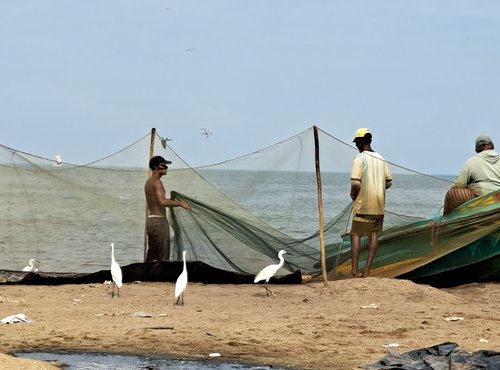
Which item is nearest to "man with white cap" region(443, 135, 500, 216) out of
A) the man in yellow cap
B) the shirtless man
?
the man in yellow cap

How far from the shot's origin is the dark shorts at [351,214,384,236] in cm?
1073

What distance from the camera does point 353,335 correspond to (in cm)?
800

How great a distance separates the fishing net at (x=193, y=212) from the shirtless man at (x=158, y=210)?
0.80 ft

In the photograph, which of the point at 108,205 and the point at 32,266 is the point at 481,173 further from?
the point at 32,266

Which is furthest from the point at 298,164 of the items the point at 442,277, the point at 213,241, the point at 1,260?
the point at 1,260

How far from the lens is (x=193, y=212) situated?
11375mm

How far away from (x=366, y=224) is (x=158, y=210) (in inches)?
93.9

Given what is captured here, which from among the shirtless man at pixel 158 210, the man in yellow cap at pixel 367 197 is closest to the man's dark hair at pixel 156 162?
the shirtless man at pixel 158 210

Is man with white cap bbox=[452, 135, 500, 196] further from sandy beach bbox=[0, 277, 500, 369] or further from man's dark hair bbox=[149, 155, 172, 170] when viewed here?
man's dark hair bbox=[149, 155, 172, 170]

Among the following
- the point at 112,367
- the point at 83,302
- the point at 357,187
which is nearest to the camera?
the point at 112,367

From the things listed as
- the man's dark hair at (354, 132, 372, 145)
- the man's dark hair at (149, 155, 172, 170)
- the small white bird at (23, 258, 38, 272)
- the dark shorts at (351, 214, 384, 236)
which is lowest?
the small white bird at (23, 258, 38, 272)

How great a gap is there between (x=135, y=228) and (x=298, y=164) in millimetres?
2176

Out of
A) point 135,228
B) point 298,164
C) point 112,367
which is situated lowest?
point 112,367

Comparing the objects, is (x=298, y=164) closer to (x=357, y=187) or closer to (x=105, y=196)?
(x=357, y=187)
